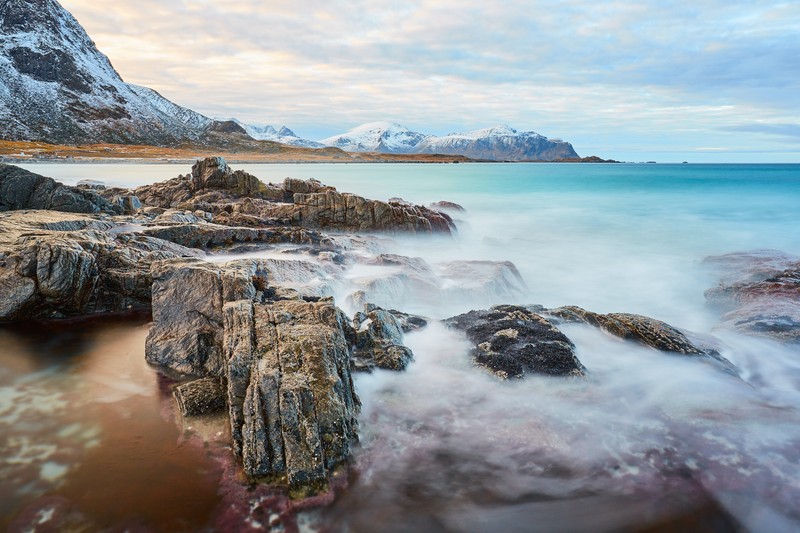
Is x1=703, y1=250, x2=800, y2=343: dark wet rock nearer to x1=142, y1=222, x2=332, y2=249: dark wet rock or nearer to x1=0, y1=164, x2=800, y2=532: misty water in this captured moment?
x1=0, y1=164, x2=800, y2=532: misty water

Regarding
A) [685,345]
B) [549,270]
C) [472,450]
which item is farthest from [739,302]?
[472,450]

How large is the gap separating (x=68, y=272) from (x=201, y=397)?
6.99m

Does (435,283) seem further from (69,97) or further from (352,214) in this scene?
(69,97)

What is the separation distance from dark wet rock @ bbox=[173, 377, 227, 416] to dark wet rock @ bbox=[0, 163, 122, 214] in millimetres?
17321

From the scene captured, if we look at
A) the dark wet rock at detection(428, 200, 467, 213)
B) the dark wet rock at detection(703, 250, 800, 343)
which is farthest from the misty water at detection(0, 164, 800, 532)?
the dark wet rock at detection(428, 200, 467, 213)

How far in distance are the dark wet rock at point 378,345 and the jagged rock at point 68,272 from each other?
7.14 metres

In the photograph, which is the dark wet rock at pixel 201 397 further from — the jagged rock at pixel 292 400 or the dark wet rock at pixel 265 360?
the jagged rock at pixel 292 400

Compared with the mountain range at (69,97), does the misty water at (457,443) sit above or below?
below

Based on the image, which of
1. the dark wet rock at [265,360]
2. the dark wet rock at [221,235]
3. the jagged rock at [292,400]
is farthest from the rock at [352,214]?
the jagged rock at [292,400]

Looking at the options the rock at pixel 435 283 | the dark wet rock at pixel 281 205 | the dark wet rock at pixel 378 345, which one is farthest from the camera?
the dark wet rock at pixel 281 205

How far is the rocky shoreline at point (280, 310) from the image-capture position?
22.7ft

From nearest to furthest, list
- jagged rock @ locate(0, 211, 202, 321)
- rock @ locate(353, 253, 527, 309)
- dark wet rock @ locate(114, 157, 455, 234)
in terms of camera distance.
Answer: jagged rock @ locate(0, 211, 202, 321)
rock @ locate(353, 253, 527, 309)
dark wet rock @ locate(114, 157, 455, 234)

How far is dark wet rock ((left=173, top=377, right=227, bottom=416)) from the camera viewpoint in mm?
8008

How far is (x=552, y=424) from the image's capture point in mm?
8164
